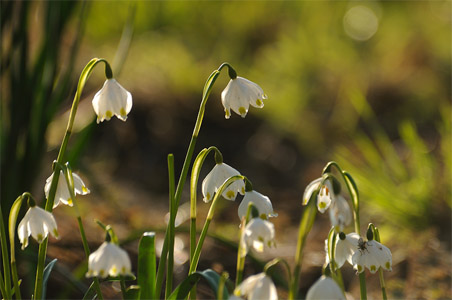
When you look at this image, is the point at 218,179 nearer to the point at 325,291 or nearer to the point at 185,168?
the point at 185,168

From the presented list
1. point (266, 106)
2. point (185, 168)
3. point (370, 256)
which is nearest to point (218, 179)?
point (185, 168)

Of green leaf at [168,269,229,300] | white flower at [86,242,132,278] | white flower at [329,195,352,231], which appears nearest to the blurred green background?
green leaf at [168,269,229,300]

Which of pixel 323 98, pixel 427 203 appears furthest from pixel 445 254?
pixel 323 98

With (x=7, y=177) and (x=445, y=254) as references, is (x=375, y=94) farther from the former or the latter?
(x=7, y=177)

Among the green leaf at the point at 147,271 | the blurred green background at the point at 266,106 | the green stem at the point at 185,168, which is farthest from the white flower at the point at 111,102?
the blurred green background at the point at 266,106

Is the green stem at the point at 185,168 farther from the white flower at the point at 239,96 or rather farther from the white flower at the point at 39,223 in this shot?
the white flower at the point at 39,223
